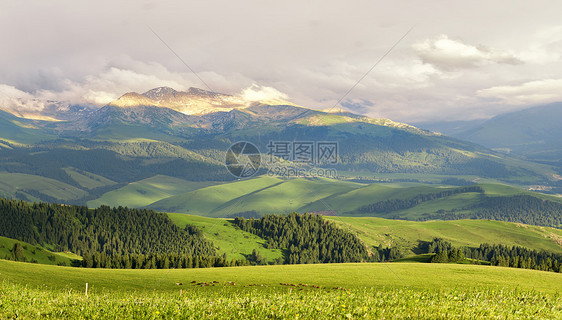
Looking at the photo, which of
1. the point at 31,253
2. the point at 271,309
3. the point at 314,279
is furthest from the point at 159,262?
the point at 271,309

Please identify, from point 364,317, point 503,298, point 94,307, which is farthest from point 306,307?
point 503,298

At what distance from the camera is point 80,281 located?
52250mm

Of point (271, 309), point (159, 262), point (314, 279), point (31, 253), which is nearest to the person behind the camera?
point (271, 309)

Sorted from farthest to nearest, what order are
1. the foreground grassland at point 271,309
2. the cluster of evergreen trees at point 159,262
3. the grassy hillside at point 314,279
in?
the cluster of evergreen trees at point 159,262, the grassy hillside at point 314,279, the foreground grassland at point 271,309

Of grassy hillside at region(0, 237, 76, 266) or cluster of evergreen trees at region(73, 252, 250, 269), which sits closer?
cluster of evergreen trees at region(73, 252, 250, 269)

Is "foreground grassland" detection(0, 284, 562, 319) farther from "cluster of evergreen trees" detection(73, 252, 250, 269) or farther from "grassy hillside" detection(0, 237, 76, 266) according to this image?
"grassy hillside" detection(0, 237, 76, 266)

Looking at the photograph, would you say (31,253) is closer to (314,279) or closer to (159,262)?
(159,262)

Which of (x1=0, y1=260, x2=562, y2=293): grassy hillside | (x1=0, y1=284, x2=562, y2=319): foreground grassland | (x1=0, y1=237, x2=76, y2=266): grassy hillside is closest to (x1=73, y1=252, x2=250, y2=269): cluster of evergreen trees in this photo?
(x1=0, y1=237, x2=76, y2=266): grassy hillside

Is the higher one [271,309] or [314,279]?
[271,309]

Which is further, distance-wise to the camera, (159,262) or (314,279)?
(159,262)

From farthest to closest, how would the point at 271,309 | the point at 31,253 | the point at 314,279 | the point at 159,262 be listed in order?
the point at 31,253 < the point at 159,262 < the point at 314,279 < the point at 271,309

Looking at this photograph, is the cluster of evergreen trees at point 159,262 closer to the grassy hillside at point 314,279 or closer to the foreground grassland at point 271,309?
the grassy hillside at point 314,279

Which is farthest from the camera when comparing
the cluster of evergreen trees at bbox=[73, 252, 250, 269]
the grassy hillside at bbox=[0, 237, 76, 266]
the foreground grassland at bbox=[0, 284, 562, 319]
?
the grassy hillside at bbox=[0, 237, 76, 266]

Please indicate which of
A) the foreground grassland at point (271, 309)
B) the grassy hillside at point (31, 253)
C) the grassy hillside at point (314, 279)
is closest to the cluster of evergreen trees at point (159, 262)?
the grassy hillside at point (31, 253)
